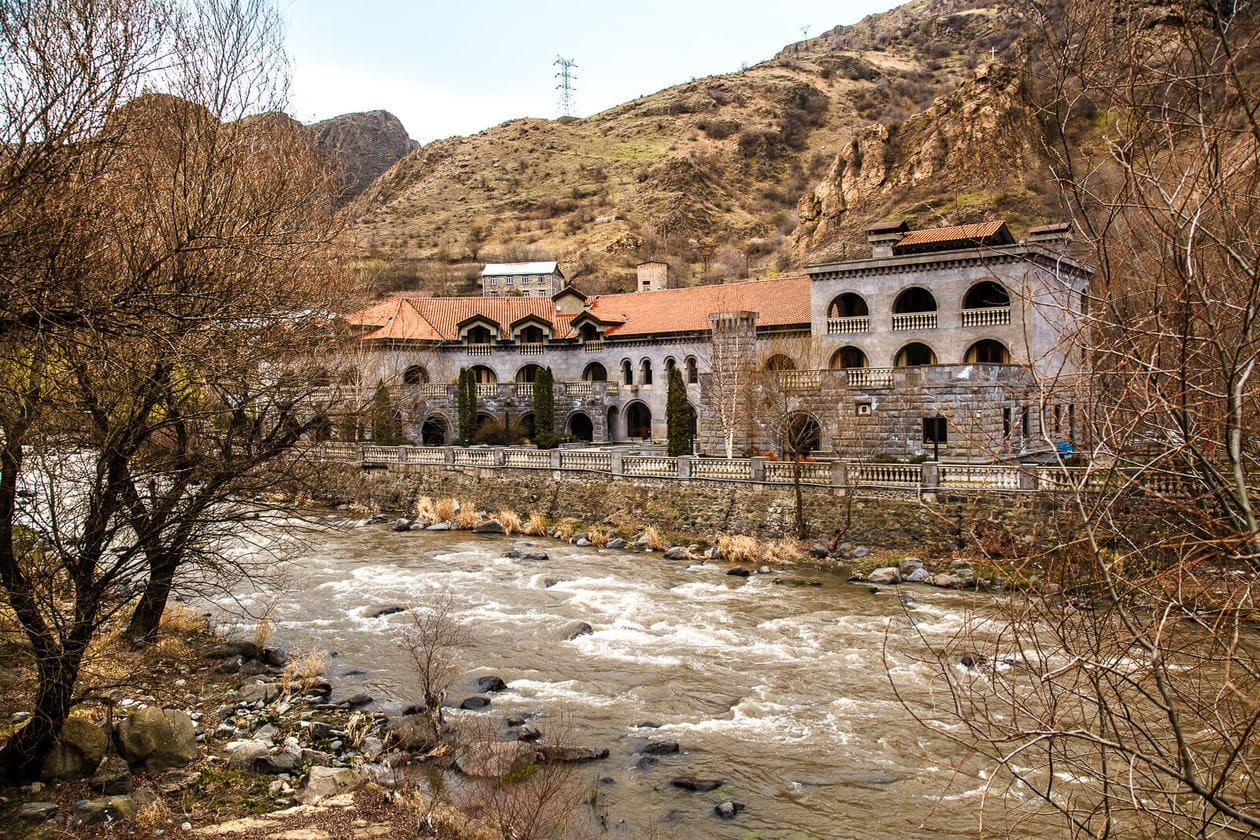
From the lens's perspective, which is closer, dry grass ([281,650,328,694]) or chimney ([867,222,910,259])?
dry grass ([281,650,328,694])

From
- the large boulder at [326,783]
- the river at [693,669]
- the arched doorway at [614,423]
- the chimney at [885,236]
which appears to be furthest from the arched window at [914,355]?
the large boulder at [326,783]

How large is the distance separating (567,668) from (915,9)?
165 meters

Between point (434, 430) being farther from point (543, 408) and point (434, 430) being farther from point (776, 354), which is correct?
point (776, 354)

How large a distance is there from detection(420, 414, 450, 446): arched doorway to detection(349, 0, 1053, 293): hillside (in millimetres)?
23405

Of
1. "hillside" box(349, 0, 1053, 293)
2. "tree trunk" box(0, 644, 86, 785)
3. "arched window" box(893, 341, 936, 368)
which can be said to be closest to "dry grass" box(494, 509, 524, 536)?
"arched window" box(893, 341, 936, 368)

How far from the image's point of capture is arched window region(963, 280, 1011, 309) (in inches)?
1294

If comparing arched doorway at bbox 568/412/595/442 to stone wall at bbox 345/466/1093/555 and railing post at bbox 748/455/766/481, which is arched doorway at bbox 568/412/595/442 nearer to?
stone wall at bbox 345/466/1093/555

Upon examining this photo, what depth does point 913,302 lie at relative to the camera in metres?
34.9

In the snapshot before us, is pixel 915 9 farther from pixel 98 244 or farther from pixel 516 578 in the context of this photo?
pixel 98 244

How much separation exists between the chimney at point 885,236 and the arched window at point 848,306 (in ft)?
6.44

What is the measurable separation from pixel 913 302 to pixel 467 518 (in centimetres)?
1998

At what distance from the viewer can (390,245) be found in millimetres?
97312

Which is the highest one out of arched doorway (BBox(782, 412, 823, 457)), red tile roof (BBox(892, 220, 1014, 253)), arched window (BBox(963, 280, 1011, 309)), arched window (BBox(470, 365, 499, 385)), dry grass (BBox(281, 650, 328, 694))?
red tile roof (BBox(892, 220, 1014, 253))

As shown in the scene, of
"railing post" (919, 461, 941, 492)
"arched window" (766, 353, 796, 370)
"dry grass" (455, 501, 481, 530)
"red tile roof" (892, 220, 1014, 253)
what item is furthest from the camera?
"red tile roof" (892, 220, 1014, 253)
